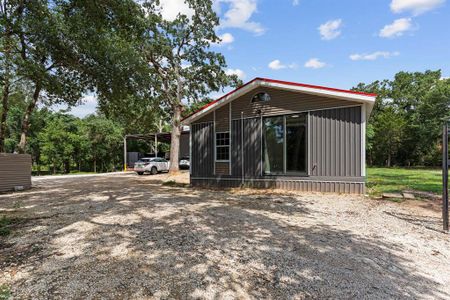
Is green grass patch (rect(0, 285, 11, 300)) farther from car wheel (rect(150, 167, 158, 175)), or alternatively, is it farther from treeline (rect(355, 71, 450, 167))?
treeline (rect(355, 71, 450, 167))

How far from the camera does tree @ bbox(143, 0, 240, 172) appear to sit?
17.0 metres

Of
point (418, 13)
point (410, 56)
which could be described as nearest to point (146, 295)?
point (418, 13)

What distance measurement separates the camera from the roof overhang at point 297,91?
7.54 m

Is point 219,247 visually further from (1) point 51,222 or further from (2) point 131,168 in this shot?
(2) point 131,168

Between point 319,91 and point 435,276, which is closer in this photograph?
point 435,276

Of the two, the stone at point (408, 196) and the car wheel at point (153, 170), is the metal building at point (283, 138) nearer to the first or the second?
the stone at point (408, 196)

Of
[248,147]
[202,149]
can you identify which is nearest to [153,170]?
[202,149]

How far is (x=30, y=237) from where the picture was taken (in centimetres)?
394

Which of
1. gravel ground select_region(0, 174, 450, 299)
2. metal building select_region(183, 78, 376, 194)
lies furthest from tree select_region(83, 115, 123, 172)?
gravel ground select_region(0, 174, 450, 299)

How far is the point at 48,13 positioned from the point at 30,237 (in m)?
6.36

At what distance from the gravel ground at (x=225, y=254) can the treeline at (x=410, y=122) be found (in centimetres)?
2275

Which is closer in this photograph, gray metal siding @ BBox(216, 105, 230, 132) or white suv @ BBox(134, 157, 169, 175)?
gray metal siding @ BBox(216, 105, 230, 132)

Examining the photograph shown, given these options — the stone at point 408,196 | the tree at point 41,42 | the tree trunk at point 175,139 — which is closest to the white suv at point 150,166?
the tree trunk at point 175,139

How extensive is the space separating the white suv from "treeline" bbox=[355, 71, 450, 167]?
2016cm
